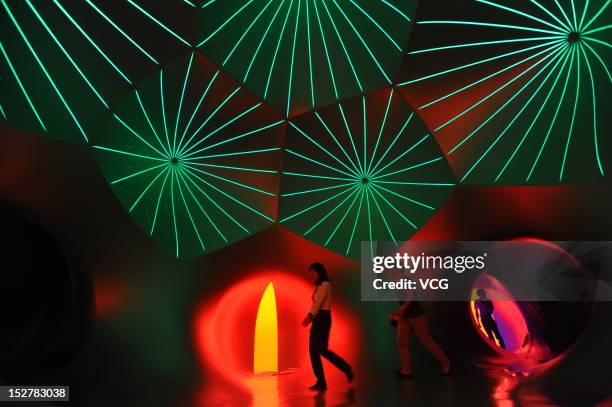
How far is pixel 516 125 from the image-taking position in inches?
506

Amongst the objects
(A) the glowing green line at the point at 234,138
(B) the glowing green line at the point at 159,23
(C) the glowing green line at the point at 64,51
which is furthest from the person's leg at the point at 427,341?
(C) the glowing green line at the point at 64,51

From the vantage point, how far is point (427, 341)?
11477 millimetres

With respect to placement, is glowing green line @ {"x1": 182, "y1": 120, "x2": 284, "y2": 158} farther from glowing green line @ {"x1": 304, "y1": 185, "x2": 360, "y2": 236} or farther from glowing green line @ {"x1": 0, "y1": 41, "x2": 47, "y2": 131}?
glowing green line @ {"x1": 0, "y1": 41, "x2": 47, "y2": 131}

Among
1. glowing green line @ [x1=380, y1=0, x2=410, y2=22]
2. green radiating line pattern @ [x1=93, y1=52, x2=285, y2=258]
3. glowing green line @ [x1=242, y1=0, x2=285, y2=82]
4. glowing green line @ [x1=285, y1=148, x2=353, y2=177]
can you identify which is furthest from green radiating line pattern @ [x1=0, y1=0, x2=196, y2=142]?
glowing green line @ [x1=285, y1=148, x2=353, y2=177]

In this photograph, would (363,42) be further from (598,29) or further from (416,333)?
(416,333)

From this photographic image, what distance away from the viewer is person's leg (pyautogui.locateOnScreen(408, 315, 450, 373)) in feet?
37.5

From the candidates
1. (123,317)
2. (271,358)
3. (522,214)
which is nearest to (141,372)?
(123,317)

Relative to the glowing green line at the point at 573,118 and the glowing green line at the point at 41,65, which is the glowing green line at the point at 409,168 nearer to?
the glowing green line at the point at 573,118

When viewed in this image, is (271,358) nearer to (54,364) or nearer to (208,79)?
(54,364)

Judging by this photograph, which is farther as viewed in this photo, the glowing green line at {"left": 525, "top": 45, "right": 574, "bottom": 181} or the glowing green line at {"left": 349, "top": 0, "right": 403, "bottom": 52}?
the glowing green line at {"left": 525, "top": 45, "right": 574, "bottom": 181}

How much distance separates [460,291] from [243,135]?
7.92 m

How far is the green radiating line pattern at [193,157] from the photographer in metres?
12.2

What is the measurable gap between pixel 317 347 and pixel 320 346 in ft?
0.21

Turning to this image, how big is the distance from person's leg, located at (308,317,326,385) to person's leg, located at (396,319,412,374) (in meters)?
2.43
